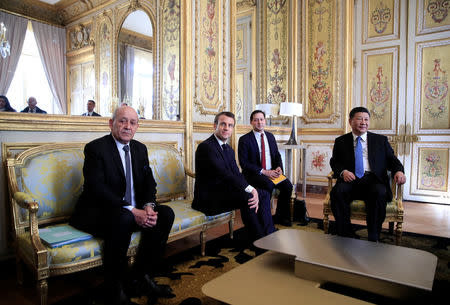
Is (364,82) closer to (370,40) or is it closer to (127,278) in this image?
(370,40)

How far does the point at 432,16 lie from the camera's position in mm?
4559

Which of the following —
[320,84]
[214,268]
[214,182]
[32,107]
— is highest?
[320,84]

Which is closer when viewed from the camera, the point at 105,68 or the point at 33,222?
the point at 33,222

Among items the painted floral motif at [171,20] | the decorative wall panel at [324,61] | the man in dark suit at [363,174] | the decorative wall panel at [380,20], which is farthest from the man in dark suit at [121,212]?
the decorative wall panel at [380,20]

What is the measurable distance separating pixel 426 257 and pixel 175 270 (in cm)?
154

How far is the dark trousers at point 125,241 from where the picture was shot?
67.8 inches

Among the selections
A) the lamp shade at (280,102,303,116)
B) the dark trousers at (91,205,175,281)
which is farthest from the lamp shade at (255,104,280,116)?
the dark trousers at (91,205,175,281)

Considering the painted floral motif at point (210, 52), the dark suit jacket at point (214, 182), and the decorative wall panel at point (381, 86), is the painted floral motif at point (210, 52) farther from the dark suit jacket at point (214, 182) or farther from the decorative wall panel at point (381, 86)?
the decorative wall panel at point (381, 86)

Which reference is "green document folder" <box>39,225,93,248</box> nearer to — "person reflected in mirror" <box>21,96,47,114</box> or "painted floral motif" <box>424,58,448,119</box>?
"person reflected in mirror" <box>21,96,47,114</box>

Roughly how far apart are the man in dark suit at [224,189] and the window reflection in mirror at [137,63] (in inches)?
62.6

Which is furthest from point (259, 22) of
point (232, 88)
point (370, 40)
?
point (232, 88)

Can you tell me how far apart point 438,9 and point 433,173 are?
2.38 metres

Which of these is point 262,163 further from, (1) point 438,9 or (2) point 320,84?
(1) point 438,9

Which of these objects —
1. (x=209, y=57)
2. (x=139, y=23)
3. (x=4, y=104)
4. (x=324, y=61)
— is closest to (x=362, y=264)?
(x=209, y=57)
